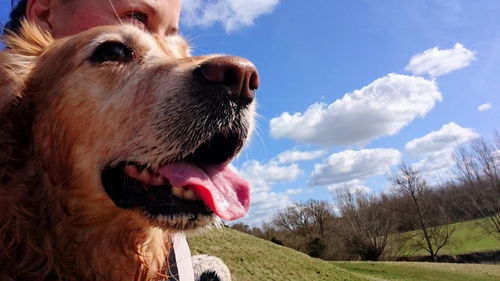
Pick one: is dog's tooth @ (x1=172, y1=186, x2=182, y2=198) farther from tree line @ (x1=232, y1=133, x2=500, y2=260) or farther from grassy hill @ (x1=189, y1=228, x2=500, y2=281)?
tree line @ (x1=232, y1=133, x2=500, y2=260)

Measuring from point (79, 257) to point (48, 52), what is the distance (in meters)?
1.58

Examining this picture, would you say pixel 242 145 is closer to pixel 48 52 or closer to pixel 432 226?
pixel 48 52

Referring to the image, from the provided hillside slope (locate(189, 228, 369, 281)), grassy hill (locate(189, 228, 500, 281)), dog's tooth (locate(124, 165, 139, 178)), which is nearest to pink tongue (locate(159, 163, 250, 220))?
dog's tooth (locate(124, 165, 139, 178))

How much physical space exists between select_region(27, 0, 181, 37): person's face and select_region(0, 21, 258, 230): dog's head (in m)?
0.41

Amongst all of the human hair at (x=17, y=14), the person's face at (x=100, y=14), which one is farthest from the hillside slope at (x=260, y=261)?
the person's face at (x=100, y=14)

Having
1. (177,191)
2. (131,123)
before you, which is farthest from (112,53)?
(177,191)

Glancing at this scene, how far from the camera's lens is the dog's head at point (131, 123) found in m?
2.38

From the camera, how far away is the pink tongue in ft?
7.36

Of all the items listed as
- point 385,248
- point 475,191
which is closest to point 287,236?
point 385,248

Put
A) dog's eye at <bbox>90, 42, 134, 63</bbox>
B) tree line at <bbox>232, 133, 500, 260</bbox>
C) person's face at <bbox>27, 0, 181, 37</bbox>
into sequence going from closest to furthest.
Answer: dog's eye at <bbox>90, 42, 134, 63</bbox> < person's face at <bbox>27, 0, 181, 37</bbox> < tree line at <bbox>232, 133, 500, 260</bbox>

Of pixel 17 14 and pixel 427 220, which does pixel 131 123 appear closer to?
pixel 17 14

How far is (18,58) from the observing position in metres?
3.21

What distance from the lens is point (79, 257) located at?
9.09ft

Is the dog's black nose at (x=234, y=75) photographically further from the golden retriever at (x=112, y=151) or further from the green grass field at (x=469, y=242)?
the green grass field at (x=469, y=242)
